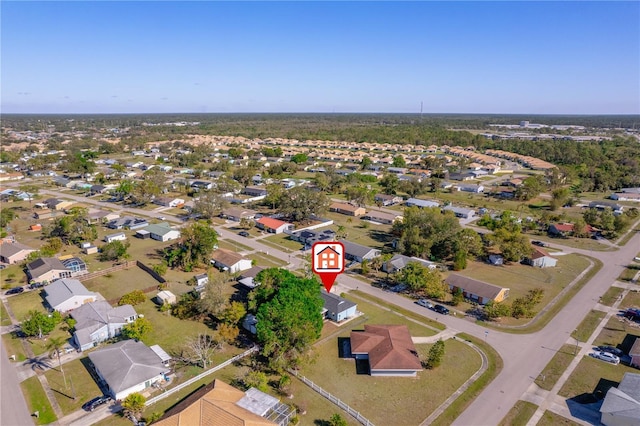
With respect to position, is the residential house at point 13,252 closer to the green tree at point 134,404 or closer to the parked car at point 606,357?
the green tree at point 134,404

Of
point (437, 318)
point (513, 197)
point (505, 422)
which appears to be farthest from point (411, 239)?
point (513, 197)

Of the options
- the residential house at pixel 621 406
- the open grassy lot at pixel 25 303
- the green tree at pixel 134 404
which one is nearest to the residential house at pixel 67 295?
the open grassy lot at pixel 25 303

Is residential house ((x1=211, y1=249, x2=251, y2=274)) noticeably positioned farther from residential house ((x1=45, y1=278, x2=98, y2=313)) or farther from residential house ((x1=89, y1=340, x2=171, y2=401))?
residential house ((x1=89, y1=340, x2=171, y2=401))

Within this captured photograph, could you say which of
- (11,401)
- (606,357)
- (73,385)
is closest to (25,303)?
(11,401)

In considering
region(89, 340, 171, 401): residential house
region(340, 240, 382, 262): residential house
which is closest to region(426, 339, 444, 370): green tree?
region(89, 340, 171, 401): residential house

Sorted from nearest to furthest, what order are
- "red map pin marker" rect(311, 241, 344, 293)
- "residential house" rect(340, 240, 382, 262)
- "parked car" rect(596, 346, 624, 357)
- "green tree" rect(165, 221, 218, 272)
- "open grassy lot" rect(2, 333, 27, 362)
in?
"red map pin marker" rect(311, 241, 344, 293)
"open grassy lot" rect(2, 333, 27, 362)
"parked car" rect(596, 346, 624, 357)
"green tree" rect(165, 221, 218, 272)
"residential house" rect(340, 240, 382, 262)

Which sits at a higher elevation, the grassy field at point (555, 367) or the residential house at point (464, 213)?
the residential house at point (464, 213)

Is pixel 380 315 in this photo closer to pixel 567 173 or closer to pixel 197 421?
pixel 197 421
